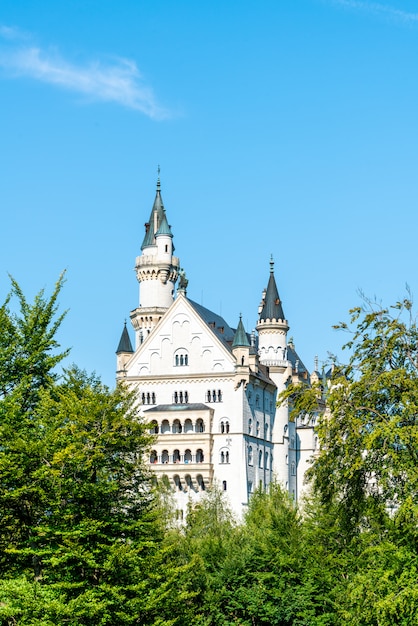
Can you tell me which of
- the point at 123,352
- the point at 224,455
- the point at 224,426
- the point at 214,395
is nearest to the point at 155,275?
the point at 123,352

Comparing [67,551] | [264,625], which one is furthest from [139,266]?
[67,551]

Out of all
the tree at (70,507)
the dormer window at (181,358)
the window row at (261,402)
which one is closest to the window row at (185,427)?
the window row at (261,402)

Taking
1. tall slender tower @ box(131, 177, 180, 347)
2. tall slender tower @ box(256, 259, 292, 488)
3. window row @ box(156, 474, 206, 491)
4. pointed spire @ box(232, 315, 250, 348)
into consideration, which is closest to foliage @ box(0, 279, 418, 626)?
window row @ box(156, 474, 206, 491)

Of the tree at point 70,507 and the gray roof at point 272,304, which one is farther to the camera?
the gray roof at point 272,304

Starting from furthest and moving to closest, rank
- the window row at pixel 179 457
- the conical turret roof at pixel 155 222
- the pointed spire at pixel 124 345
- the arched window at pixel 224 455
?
the conical turret roof at pixel 155 222, the pointed spire at pixel 124 345, the arched window at pixel 224 455, the window row at pixel 179 457

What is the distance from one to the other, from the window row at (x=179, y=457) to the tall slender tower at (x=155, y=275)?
51.8ft

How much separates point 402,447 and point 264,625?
76.8 ft

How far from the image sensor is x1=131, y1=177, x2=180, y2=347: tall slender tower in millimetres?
118625

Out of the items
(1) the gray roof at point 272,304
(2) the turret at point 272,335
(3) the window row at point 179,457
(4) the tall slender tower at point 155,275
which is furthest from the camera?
(4) the tall slender tower at point 155,275

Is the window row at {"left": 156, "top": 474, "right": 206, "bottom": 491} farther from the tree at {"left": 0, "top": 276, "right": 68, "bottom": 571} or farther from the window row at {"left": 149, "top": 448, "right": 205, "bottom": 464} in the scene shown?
the tree at {"left": 0, "top": 276, "right": 68, "bottom": 571}

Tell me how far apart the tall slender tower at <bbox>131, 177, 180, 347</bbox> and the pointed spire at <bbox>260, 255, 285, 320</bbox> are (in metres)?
9.91

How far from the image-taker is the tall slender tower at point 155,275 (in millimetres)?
118625

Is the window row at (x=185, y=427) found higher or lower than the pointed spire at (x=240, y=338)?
lower

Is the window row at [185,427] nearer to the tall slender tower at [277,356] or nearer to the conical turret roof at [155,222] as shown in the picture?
the tall slender tower at [277,356]
